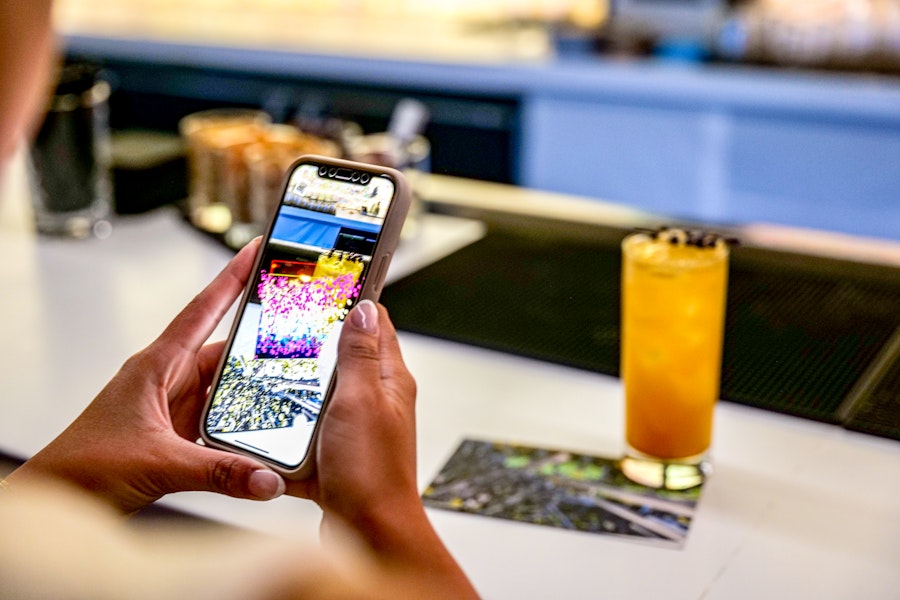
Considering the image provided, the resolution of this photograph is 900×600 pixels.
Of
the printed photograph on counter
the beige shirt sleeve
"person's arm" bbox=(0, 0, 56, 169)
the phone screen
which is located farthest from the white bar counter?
"person's arm" bbox=(0, 0, 56, 169)

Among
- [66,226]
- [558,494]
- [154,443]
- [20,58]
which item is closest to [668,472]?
[558,494]

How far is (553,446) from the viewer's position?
0.93m

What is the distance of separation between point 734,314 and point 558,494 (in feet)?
1.43

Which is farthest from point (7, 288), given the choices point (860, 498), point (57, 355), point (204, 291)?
point (860, 498)

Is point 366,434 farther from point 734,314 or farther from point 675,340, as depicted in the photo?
point 734,314

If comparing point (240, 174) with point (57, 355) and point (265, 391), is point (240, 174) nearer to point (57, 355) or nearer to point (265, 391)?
point (57, 355)

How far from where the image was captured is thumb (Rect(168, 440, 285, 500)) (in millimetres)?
670

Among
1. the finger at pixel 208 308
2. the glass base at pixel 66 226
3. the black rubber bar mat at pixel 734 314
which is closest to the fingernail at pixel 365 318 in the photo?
the finger at pixel 208 308

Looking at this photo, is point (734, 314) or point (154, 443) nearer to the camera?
point (154, 443)

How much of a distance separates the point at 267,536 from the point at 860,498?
0.49 m

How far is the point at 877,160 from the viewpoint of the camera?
2625 mm

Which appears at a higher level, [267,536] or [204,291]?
[204,291]

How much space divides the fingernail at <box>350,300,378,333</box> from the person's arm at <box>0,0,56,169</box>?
27 cm

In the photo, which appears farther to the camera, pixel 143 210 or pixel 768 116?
pixel 768 116
